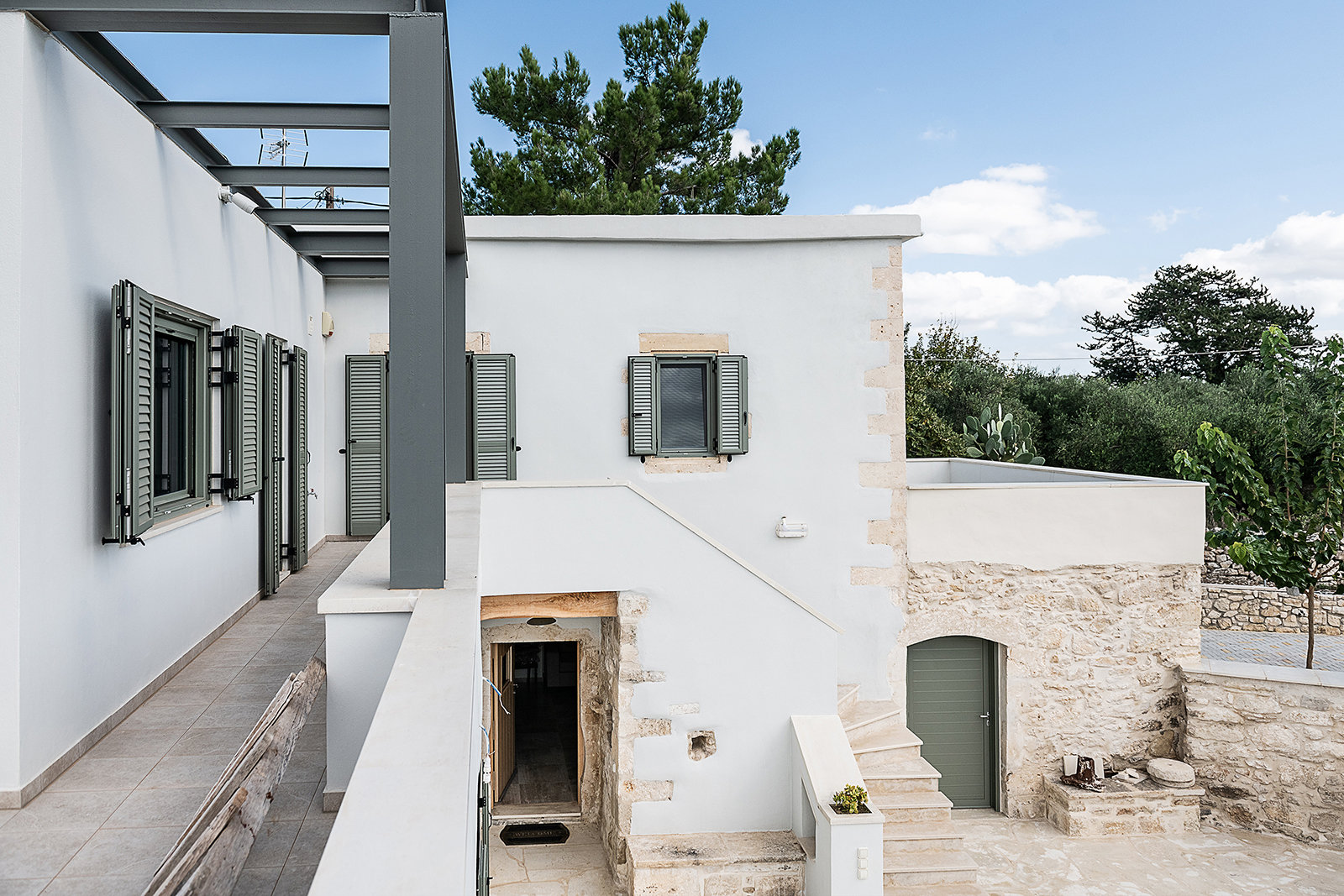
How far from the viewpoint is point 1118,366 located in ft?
94.2

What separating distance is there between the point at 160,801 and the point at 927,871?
21.0 feet

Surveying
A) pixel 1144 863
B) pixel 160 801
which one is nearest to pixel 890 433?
pixel 1144 863

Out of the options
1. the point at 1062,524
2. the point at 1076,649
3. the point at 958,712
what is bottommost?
the point at 958,712

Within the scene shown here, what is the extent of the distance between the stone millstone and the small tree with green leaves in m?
2.10

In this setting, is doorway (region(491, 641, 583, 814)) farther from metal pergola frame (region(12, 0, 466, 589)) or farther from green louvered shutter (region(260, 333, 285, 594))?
metal pergola frame (region(12, 0, 466, 589))

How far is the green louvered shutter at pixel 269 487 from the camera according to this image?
20.8 ft

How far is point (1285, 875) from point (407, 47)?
10.5m

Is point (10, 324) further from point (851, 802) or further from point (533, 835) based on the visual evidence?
point (533, 835)

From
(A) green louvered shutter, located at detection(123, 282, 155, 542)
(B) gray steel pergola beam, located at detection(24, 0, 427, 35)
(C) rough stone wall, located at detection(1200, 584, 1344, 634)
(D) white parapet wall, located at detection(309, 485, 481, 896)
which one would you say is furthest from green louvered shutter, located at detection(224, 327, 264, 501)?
(C) rough stone wall, located at detection(1200, 584, 1344, 634)

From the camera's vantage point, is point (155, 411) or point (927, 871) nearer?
point (155, 411)

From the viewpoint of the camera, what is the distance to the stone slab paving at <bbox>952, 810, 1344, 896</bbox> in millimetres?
7824

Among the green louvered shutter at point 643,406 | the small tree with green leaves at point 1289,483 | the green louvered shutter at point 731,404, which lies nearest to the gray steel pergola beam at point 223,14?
the green louvered shutter at point 643,406

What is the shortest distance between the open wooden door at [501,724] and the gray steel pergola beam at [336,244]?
402cm

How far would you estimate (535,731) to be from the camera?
428 inches
